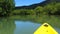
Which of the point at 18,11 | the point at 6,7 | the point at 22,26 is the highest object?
the point at 22,26

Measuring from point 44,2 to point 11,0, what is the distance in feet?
61.1

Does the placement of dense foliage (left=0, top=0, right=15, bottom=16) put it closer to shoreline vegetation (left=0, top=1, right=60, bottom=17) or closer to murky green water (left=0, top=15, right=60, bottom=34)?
shoreline vegetation (left=0, top=1, right=60, bottom=17)

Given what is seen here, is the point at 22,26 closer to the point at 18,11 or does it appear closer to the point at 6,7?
the point at 6,7

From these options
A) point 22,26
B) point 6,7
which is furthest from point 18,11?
point 22,26

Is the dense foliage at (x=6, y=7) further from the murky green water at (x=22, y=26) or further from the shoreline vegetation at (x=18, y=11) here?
the murky green water at (x=22, y=26)

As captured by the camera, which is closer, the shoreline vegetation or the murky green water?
the murky green water

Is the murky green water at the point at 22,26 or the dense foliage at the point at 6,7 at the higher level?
the murky green water at the point at 22,26

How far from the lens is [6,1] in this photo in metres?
25.4

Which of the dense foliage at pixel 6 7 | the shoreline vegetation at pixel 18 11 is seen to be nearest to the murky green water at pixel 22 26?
the dense foliage at pixel 6 7

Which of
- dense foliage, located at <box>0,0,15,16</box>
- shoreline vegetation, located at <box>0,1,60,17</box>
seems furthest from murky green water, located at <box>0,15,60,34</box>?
shoreline vegetation, located at <box>0,1,60,17</box>

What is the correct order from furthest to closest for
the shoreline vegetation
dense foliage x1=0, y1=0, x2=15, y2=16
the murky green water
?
the shoreline vegetation < dense foliage x1=0, y1=0, x2=15, y2=16 < the murky green water

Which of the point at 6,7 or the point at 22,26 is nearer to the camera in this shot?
the point at 22,26

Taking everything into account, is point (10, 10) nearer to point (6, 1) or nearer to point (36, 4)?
point (6, 1)

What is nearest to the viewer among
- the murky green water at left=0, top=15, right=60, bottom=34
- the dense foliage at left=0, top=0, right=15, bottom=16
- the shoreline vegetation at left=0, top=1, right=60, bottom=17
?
the murky green water at left=0, top=15, right=60, bottom=34
